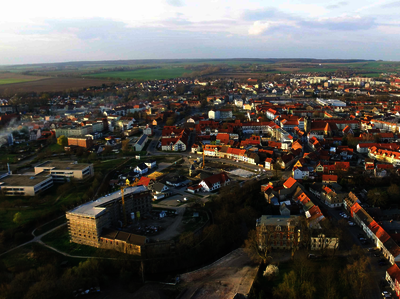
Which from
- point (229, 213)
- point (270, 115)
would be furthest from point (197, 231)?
point (270, 115)

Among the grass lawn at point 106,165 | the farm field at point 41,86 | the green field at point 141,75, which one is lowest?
the grass lawn at point 106,165

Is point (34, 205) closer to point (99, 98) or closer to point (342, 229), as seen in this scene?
point (342, 229)

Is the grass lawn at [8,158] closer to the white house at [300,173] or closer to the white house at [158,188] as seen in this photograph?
the white house at [158,188]

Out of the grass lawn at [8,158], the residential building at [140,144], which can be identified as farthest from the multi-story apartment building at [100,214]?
the grass lawn at [8,158]

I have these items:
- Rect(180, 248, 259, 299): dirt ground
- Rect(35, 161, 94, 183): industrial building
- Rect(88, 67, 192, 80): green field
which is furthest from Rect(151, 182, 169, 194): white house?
Rect(88, 67, 192, 80): green field

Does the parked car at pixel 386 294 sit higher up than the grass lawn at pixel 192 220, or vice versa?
the grass lawn at pixel 192 220

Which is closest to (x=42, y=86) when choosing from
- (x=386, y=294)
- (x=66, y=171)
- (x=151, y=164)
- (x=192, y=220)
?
(x=66, y=171)

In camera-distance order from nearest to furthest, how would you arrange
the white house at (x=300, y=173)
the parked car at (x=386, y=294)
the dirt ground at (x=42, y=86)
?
the parked car at (x=386, y=294) → the white house at (x=300, y=173) → the dirt ground at (x=42, y=86)
